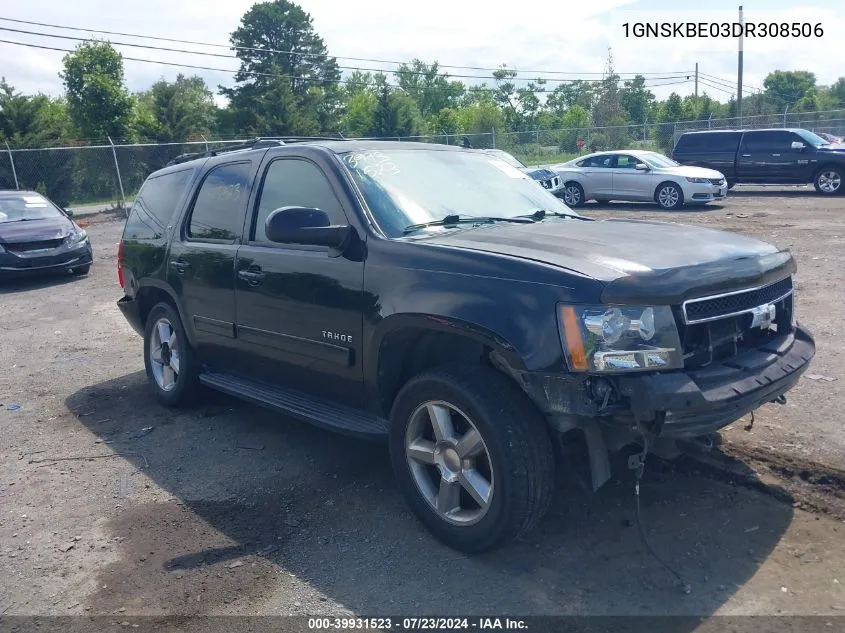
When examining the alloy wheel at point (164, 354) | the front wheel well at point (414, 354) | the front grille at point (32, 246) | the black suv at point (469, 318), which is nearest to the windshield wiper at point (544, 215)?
the black suv at point (469, 318)

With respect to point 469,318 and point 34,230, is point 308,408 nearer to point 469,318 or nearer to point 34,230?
point 469,318

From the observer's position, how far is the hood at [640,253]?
10.9 ft

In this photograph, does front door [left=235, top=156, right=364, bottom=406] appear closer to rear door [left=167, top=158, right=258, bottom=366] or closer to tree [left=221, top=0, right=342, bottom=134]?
rear door [left=167, top=158, right=258, bottom=366]

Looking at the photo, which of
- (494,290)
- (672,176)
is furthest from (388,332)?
(672,176)

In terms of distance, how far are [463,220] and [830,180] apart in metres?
19.1

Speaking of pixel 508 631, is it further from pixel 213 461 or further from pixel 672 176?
pixel 672 176

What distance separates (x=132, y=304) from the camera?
6.31m

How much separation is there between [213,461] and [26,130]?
28.9 m

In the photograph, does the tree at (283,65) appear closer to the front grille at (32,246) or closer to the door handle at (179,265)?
the front grille at (32,246)

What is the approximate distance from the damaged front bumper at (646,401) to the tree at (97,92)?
35.5 m

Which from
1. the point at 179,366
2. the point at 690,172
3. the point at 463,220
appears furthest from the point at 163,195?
the point at 690,172

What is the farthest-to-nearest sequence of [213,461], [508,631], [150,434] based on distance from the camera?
[150,434]
[213,461]
[508,631]

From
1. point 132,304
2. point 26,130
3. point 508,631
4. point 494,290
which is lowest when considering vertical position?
point 508,631

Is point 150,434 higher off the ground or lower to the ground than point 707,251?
lower
